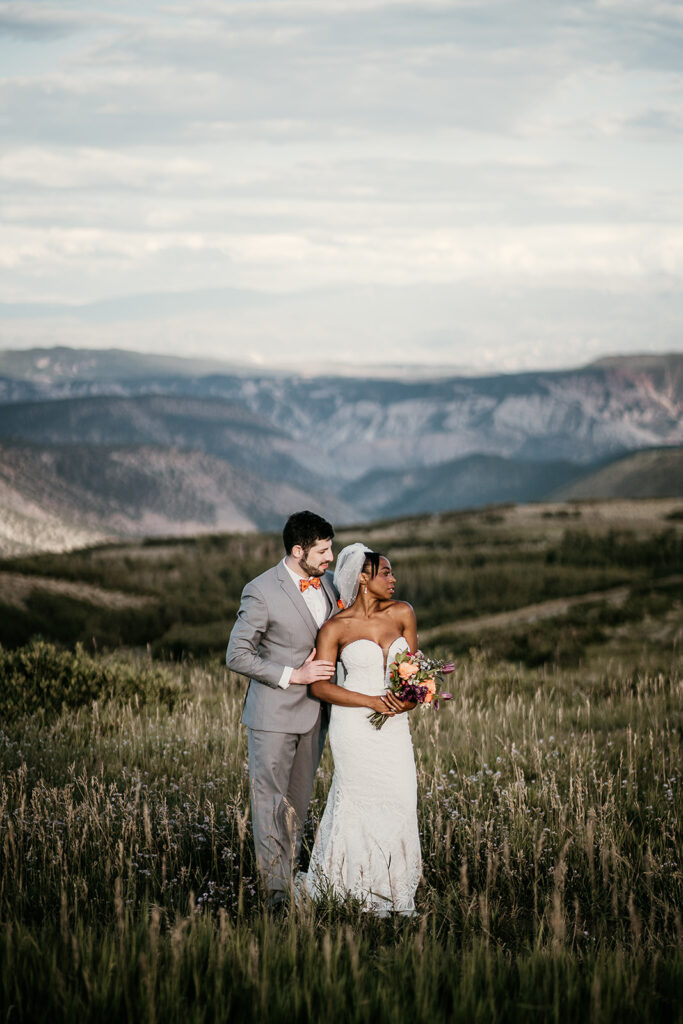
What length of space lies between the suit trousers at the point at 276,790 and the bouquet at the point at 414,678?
91 cm

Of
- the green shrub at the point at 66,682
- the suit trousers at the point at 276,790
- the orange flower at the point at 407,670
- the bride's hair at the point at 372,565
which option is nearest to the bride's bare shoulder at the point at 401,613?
the bride's hair at the point at 372,565

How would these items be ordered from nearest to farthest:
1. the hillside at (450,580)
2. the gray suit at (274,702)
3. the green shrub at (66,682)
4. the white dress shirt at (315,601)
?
the gray suit at (274,702), the white dress shirt at (315,601), the green shrub at (66,682), the hillside at (450,580)

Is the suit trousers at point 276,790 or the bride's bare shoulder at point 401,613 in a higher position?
the bride's bare shoulder at point 401,613

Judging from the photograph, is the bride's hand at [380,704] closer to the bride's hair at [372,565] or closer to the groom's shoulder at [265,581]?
the bride's hair at [372,565]

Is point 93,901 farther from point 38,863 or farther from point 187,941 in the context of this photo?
point 187,941

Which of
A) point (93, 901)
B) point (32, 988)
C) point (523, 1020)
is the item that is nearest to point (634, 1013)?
point (523, 1020)

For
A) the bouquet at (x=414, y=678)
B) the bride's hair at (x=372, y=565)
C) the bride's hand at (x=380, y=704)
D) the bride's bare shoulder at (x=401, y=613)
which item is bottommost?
the bride's hand at (x=380, y=704)

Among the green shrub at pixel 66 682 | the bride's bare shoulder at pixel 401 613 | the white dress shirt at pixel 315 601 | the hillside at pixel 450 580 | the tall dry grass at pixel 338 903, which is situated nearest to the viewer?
the tall dry grass at pixel 338 903

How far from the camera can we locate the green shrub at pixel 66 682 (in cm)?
1225

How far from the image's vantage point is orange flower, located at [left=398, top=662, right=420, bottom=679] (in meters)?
A: 5.94

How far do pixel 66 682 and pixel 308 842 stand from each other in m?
6.29

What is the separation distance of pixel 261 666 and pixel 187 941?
5.74 ft

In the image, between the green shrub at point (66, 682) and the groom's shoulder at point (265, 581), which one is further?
the green shrub at point (66, 682)

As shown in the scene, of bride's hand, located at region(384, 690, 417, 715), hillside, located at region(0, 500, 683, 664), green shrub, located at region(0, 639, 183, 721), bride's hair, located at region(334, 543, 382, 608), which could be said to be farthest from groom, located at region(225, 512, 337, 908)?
hillside, located at region(0, 500, 683, 664)
